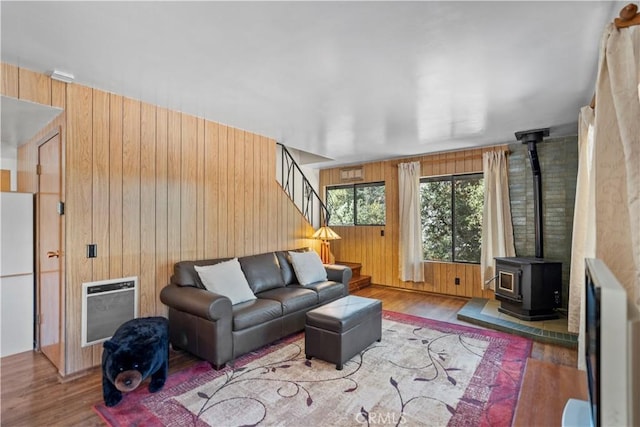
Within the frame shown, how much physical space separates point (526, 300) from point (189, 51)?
4399mm

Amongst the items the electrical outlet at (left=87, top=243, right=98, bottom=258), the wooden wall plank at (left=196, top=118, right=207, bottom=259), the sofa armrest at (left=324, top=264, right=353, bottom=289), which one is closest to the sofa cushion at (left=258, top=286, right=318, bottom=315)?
the sofa armrest at (left=324, top=264, right=353, bottom=289)

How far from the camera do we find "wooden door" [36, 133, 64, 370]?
2695 millimetres

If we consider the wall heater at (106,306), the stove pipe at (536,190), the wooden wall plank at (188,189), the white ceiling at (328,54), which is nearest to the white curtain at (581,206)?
the white ceiling at (328,54)

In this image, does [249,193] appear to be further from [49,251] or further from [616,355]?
[616,355]

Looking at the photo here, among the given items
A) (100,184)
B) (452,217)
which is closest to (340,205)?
(452,217)

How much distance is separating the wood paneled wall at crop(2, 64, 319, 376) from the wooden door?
171 millimetres

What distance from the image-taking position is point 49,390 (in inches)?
94.8

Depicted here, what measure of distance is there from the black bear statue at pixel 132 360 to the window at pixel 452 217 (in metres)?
4.39

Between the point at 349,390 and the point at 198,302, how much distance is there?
4.79 feet

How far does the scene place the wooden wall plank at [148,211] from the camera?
3062 mm

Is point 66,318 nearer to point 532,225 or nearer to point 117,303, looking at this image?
point 117,303

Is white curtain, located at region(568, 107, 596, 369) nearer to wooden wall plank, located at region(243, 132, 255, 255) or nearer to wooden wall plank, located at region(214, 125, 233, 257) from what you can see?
wooden wall plank, located at region(243, 132, 255, 255)

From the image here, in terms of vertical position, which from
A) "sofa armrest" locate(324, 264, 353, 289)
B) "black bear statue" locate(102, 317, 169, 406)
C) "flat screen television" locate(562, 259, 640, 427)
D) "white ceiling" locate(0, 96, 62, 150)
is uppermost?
"white ceiling" locate(0, 96, 62, 150)

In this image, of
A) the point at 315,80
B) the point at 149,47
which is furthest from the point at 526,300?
the point at 149,47
